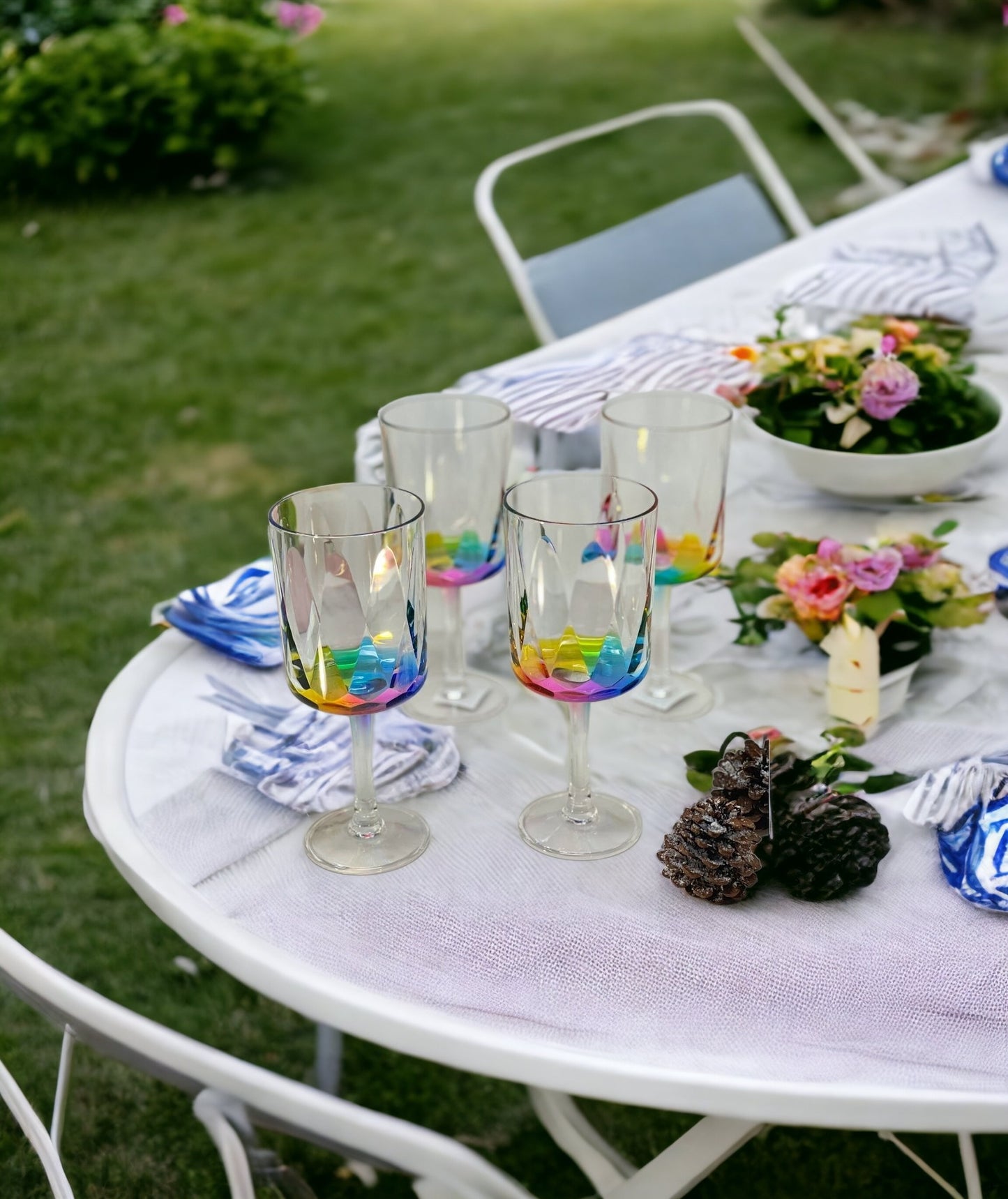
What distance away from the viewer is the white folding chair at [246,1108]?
24.3 inches

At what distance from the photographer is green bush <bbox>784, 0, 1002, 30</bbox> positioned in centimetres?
760

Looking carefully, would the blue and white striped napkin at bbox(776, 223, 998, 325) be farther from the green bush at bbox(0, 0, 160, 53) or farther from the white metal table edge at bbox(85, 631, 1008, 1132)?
the green bush at bbox(0, 0, 160, 53)

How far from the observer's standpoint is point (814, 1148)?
1.74 meters

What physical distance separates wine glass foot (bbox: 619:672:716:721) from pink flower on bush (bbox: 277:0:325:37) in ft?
19.5

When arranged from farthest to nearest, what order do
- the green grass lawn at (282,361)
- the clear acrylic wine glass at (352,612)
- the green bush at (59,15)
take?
1. the green bush at (59,15)
2. the green grass lawn at (282,361)
3. the clear acrylic wine glass at (352,612)

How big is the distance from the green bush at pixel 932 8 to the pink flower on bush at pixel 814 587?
728 centimetres

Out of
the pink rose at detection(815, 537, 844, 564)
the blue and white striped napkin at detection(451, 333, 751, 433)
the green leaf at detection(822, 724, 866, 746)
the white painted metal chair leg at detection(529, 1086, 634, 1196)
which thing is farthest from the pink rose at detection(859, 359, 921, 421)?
the white painted metal chair leg at detection(529, 1086, 634, 1196)

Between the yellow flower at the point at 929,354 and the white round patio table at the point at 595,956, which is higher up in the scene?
the yellow flower at the point at 929,354

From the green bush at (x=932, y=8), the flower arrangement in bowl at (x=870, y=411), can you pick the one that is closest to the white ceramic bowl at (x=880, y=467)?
the flower arrangement in bowl at (x=870, y=411)

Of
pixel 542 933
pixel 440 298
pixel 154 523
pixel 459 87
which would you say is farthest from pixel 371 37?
pixel 542 933

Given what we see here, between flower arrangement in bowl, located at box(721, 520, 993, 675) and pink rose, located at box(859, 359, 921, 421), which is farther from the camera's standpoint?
pink rose, located at box(859, 359, 921, 421)

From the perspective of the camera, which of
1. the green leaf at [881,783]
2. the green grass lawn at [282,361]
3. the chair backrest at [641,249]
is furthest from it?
the chair backrest at [641,249]

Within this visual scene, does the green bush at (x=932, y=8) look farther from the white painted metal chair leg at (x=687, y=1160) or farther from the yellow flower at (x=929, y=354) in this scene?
the white painted metal chair leg at (x=687, y=1160)

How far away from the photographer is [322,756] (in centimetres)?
110
